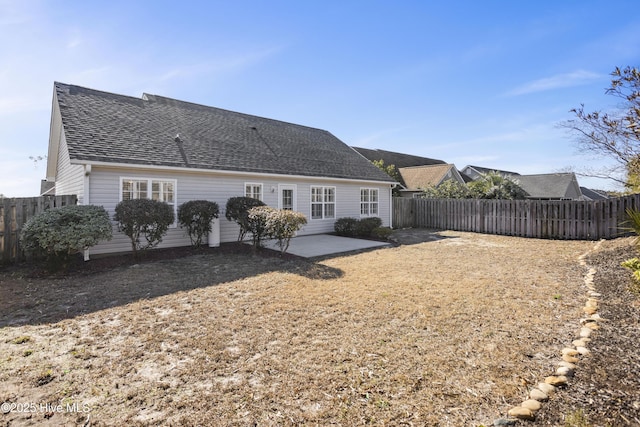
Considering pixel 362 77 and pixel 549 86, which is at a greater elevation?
pixel 362 77

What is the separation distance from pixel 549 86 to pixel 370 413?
49.0ft

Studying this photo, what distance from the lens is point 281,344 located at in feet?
11.8

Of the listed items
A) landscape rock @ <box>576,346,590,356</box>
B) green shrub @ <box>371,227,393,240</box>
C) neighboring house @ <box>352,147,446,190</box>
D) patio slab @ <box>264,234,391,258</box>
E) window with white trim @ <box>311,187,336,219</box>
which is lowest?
landscape rock @ <box>576,346,590,356</box>

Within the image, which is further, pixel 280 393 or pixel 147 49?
pixel 147 49

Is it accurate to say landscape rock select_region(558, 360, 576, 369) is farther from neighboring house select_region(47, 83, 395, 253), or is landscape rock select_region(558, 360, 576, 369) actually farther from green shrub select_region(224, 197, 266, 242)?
neighboring house select_region(47, 83, 395, 253)

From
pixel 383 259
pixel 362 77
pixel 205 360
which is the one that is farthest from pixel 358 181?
pixel 205 360

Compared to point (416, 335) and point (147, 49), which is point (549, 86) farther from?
point (147, 49)

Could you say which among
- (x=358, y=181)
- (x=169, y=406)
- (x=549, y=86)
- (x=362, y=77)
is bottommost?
(x=169, y=406)

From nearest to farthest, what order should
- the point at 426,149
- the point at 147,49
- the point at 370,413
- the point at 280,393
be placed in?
1. the point at 370,413
2. the point at 280,393
3. the point at 147,49
4. the point at 426,149

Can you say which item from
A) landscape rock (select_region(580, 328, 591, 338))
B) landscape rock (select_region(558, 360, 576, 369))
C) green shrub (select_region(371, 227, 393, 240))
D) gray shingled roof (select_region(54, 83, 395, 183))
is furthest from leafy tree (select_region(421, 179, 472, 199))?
landscape rock (select_region(558, 360, 576, 369))

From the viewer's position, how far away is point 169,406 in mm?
2510

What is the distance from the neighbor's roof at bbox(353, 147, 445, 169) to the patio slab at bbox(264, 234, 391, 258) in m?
16.3

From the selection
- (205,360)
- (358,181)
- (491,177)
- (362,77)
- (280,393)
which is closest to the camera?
(280,393)

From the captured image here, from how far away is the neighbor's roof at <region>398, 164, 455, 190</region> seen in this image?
2438 cm
